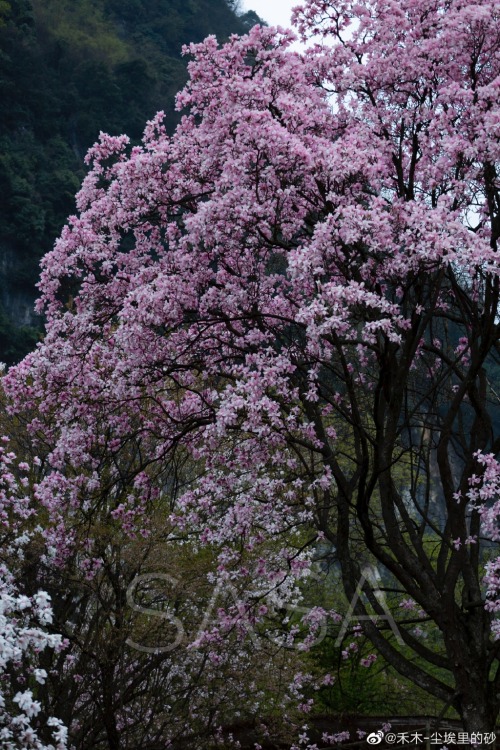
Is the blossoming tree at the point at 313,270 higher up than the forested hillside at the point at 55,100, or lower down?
lower down

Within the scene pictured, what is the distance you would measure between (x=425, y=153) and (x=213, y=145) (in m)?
2.62

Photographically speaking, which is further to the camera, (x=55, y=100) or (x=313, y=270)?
(x=55, y=100)

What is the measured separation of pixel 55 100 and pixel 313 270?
65.9 m

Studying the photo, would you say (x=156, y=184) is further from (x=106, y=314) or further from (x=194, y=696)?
(x=194, y=696)

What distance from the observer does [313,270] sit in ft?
28.6

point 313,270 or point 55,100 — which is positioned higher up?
point 55,100

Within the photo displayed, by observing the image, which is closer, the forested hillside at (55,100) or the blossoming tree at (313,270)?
the blossoming tree at (313,270)

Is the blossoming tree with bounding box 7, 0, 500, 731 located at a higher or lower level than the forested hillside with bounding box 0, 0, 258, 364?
lower

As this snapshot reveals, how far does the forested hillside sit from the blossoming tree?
39.9 metres

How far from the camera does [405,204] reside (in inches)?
348

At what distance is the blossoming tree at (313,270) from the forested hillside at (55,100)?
39.9 m

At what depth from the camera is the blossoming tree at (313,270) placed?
9.27 meters

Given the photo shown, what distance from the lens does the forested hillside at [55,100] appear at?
5878 centimetres

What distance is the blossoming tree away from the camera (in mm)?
9273
